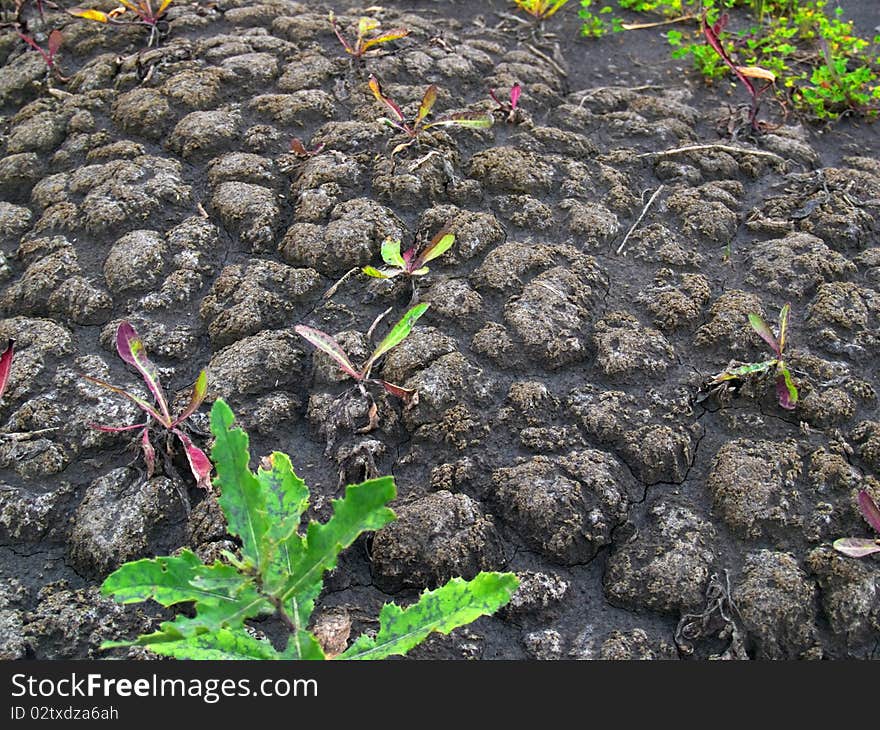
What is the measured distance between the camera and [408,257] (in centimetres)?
220

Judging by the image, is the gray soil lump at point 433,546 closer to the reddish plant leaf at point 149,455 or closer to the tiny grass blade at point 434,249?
the reddish plant leaf at point 149,455

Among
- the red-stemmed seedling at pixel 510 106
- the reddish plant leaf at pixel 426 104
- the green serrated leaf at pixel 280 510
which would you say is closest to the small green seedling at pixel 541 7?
the red-stemmed seedling at pixel 510 106

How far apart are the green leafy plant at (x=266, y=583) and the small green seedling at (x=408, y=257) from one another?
0.79m

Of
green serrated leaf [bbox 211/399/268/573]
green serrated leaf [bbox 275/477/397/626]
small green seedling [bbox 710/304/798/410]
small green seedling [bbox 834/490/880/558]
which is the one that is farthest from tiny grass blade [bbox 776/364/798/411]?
green serrated leaf [bbox 211/399/268/573]

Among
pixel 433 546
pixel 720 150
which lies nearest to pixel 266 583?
pixel 433 546

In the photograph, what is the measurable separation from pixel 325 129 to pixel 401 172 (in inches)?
14.2

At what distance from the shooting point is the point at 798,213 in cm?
257

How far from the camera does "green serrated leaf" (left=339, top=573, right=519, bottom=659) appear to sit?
4.69ft

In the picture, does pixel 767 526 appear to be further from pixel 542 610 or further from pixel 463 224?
pixel 463 224

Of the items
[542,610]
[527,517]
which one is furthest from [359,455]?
[542,610]

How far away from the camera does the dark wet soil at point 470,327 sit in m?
1.75

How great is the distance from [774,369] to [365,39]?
1904mm

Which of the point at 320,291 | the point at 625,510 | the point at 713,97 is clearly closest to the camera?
the point at 625,510

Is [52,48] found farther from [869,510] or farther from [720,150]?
[869,510]
